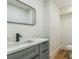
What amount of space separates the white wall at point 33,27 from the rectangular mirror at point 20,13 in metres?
0.11

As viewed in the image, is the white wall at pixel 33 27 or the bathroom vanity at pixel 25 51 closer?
the bathroom vanity at pixel 25 51

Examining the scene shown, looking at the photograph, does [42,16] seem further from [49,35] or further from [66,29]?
[66,29]

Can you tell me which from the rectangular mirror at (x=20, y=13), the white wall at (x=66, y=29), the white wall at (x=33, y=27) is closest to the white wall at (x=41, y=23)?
the white wall at (x=33, y=27)

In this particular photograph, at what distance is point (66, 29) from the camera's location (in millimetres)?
4676

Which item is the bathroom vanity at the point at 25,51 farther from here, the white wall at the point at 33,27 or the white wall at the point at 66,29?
the white wall at the point at 66,29

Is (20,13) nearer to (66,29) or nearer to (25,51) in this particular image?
(25,51)

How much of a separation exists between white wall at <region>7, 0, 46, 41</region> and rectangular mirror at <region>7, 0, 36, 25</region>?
11 centimetres

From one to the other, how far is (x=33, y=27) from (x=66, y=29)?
2.68m

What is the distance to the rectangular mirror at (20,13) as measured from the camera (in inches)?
70.5


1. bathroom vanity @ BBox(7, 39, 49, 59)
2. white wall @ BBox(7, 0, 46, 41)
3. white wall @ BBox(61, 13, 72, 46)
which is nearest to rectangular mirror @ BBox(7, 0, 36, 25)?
white wall @ BBox(7, 0, 46, 41)

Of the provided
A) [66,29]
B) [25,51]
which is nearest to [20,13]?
[25,51]

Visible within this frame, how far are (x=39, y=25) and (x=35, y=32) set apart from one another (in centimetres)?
35

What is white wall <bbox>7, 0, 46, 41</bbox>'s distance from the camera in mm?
1846

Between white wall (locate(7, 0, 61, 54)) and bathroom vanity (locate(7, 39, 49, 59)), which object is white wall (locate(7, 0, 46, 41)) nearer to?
white wall (locate(7, 0, 61, 54))
